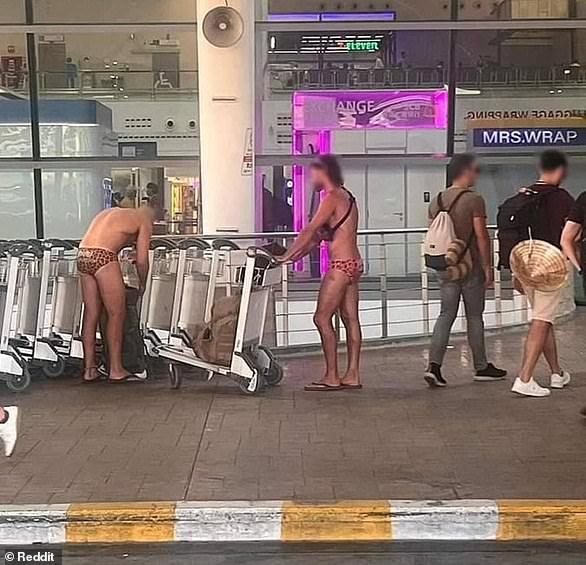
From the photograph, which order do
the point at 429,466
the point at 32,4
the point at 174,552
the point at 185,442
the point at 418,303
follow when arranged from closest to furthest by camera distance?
the point at 174,552 < the point at 429,466 < the point at 185,442 < the point at 418,303 < the point at 32,4

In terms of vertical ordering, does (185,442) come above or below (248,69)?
below

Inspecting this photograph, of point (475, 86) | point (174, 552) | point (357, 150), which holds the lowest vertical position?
point (174, 552)

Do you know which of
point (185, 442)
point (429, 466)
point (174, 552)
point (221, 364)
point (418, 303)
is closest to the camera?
point (174, 552)

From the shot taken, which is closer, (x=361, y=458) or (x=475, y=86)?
(x=361, y=458)

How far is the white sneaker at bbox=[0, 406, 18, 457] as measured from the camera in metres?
6.25

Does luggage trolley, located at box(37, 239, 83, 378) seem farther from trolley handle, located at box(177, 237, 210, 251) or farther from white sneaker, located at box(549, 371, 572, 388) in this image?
white sneaker, located at box(549, 371, 572, 388)

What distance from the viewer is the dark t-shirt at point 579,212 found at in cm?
676

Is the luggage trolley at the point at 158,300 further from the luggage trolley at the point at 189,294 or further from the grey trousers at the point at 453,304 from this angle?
the grey trousers at the point at 453,304

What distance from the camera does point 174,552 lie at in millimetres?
4766

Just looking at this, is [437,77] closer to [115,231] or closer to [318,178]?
[318,178]

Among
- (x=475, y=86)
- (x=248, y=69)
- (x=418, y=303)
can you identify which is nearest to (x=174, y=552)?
(x=418, y=303)

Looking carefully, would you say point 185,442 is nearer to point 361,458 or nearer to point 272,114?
point 361,458

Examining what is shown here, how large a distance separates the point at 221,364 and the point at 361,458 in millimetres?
2181

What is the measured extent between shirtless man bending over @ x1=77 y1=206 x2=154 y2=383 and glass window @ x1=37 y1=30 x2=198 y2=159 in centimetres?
615
